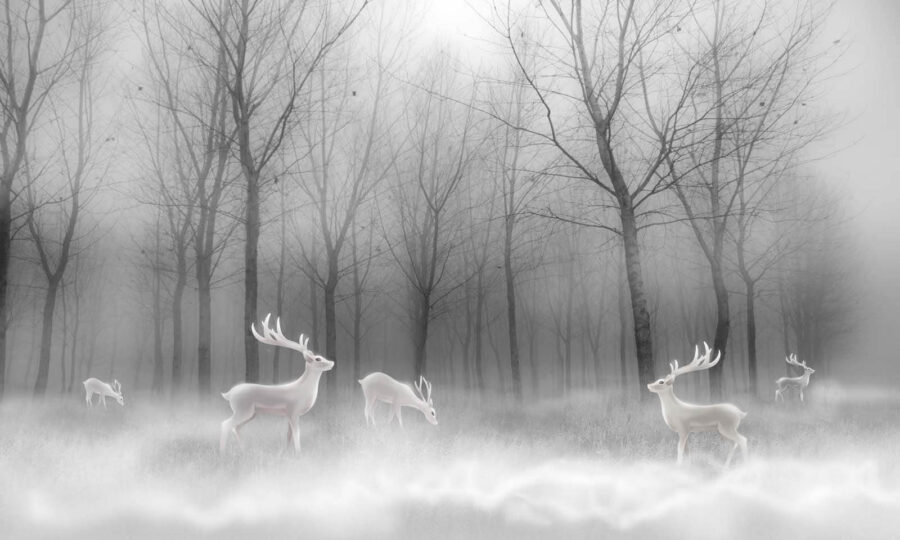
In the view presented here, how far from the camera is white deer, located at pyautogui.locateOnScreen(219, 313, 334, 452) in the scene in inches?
171

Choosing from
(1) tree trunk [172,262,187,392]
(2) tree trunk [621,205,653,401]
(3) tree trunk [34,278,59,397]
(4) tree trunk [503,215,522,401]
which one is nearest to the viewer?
(2) tree trunk [621,205,653,401]

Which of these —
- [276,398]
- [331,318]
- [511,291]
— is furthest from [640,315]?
[331,318]

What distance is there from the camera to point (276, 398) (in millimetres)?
4375

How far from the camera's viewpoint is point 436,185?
1073cm

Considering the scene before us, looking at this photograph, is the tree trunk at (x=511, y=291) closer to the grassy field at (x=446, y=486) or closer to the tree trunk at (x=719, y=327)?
the tree trunk at (x=719, y=327)

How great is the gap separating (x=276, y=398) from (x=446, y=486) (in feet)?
4.48

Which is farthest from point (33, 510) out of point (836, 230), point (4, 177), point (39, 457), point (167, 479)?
point (836, 230)

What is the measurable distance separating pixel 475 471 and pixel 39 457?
10.7 feet

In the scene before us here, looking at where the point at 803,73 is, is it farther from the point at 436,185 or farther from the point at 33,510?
the point at 33,510

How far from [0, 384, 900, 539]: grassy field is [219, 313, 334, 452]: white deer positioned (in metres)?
0.22

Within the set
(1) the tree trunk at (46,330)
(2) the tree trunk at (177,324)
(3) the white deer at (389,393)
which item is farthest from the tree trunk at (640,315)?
(1) the tree trunk at (46,330)

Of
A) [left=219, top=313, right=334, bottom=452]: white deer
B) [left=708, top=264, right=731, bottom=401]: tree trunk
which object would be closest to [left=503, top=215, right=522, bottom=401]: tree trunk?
[left=708, top=264, right=731, bottom=401]: tree trunk

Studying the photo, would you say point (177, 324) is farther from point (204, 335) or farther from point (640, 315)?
point (640, 315)

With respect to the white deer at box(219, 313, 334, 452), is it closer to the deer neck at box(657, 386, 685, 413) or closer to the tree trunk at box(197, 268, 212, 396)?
the deer neck at box(657, 386, 685, 413)
